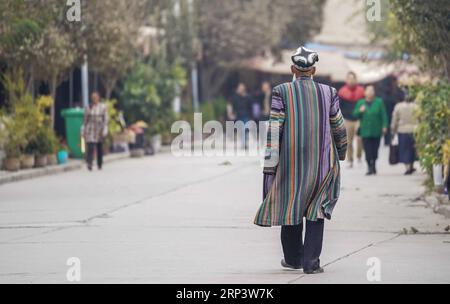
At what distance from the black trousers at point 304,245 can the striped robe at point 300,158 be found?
13 centimetres

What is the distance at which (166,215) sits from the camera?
17.4m

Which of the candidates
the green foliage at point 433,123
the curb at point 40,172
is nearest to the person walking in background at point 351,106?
the curb at point 40,172

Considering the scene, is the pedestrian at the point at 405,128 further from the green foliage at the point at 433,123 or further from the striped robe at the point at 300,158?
the striped robe at the point at 300,158

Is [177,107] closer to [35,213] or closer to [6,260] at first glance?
[35,213]

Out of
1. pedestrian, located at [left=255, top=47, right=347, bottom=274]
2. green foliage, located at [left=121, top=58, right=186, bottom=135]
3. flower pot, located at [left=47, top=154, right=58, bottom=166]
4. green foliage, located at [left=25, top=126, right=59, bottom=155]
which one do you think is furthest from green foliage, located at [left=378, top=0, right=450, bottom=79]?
green foliage, located at [left=121, top=58, right=186, bottom=135]

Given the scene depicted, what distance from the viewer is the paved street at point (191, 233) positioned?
11.5 m

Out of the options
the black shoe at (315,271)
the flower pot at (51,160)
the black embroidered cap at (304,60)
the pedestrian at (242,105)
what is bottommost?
the flower pot at (51,160)

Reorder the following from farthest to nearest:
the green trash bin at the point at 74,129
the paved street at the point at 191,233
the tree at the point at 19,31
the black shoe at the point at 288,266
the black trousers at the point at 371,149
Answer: the green trash bin at the point at 74,129 → the black trousers at the point at 371,149 → the tree at the point at 19,31 → the black shoe at the point at 288,266 → the paved street at the point at 191,233

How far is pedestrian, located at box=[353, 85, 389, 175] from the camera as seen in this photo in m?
26.2

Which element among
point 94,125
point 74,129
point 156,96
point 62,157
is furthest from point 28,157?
point 156,96

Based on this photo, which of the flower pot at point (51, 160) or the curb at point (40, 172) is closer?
the curb at point (40, 172)

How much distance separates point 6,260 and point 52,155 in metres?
16.5

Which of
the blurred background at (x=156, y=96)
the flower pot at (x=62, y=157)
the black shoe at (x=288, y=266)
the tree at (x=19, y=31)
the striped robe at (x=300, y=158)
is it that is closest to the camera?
the striped robe at (x=300, y=158)
